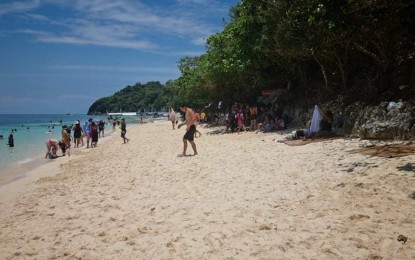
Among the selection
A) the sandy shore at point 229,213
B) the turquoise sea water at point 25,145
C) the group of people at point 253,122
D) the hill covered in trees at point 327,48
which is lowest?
the turquoise sea water at point 25,145

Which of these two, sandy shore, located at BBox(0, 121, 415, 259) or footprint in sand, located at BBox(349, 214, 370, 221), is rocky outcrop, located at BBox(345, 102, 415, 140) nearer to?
sandy shore, located at BBox(0, 121, 415, 259)

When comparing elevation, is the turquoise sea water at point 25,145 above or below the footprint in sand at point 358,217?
below

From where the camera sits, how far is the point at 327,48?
1498cm

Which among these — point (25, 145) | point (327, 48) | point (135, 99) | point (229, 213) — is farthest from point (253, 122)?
point (135, 99)

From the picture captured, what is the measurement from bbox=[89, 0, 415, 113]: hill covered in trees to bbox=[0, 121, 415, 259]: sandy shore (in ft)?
12.0

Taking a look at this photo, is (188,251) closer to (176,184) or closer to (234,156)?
(176,184)

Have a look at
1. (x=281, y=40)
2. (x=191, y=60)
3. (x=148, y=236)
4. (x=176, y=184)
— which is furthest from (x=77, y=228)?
(x=191, y=60)

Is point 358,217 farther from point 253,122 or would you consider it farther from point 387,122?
point 253,122

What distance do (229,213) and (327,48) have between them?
12.1 meters

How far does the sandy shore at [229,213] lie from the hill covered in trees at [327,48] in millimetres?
3655

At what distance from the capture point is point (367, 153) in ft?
26.3

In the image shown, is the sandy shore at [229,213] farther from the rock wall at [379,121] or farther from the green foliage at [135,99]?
the green foliage at [135,99]

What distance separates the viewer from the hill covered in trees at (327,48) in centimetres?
835

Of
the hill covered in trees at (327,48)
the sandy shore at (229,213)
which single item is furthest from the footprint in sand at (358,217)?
the hill covered in trees at (327,48)
